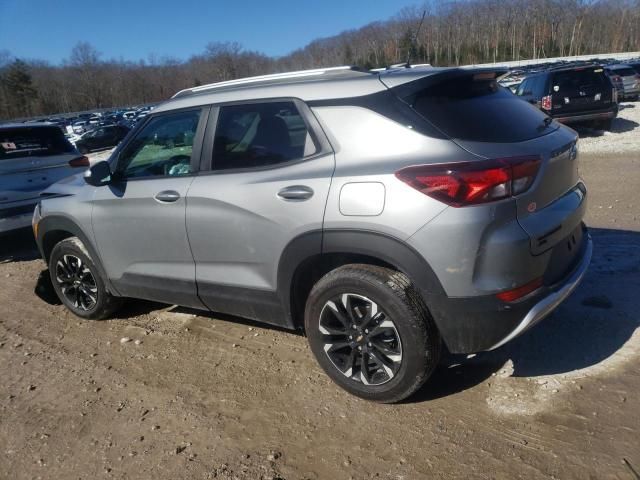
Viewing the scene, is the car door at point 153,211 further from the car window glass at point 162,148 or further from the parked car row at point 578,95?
the parked car row at point 578,95

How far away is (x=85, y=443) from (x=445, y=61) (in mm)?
100066

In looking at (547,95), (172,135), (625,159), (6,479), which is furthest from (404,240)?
(547,95)

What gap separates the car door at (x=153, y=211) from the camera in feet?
11.8

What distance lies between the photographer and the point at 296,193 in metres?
2.94

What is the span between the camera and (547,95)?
12.1 m

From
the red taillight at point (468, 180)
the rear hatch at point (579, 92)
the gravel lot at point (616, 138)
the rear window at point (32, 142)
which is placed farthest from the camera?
the rear hatch at point (579, 92)

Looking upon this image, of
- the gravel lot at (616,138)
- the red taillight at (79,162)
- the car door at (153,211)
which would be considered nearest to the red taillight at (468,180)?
the car door at (153,211)

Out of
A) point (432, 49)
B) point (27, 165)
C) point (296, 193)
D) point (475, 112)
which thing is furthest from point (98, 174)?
point (432, 49)

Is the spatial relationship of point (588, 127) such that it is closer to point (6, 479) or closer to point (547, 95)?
point (547, 95)

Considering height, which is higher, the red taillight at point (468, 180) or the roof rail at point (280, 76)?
the roof rail at point (280, 76)

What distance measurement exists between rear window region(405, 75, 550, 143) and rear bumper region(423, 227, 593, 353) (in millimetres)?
831

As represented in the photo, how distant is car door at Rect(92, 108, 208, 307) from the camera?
3586 mm

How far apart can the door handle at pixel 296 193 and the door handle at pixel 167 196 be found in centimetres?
90

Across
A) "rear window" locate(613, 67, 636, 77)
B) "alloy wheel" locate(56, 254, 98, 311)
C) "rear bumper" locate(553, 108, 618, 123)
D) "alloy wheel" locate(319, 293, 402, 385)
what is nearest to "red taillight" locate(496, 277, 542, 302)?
"alloy wheel" locate(319, 293, 402, 385)
